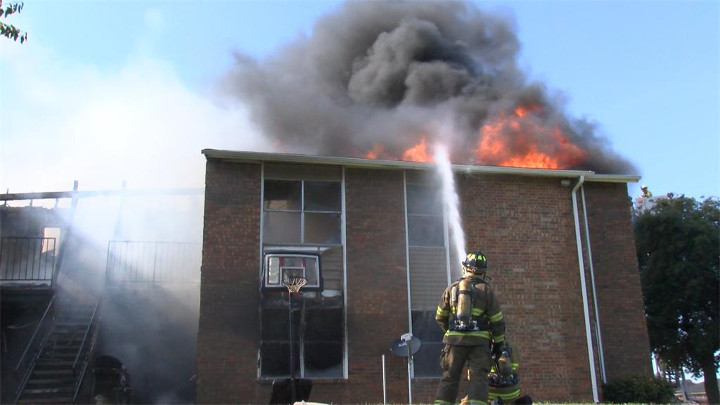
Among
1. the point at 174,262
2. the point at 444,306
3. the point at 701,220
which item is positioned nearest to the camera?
the point at 444,306

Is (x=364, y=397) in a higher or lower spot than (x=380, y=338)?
lower

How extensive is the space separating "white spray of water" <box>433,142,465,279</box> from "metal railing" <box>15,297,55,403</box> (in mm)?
8173

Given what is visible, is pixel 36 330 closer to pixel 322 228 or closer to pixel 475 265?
pixel 322 228

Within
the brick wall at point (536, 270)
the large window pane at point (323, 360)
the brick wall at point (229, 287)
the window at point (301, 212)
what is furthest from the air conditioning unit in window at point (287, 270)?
the brick wall at point (536, 270)

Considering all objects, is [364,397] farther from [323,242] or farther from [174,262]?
[174,262]

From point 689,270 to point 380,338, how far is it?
41.0 ft

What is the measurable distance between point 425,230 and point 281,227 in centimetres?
295

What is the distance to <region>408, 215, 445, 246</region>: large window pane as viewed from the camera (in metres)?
14.2

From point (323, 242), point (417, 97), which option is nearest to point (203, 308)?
point (323, 242)

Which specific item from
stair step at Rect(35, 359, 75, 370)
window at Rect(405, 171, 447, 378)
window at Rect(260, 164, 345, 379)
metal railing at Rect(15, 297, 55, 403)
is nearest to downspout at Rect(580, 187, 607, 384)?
window at Rect(405, 171, 447, 378)

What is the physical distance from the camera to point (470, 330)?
21.3 feet

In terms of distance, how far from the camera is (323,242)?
13680 millimetres

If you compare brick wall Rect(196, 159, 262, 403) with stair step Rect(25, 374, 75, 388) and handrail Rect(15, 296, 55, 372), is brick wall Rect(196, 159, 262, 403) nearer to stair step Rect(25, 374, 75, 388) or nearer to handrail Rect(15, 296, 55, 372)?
stair step Rect(25, 374, 75, 388)

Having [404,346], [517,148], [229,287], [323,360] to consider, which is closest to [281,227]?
[229,287]
